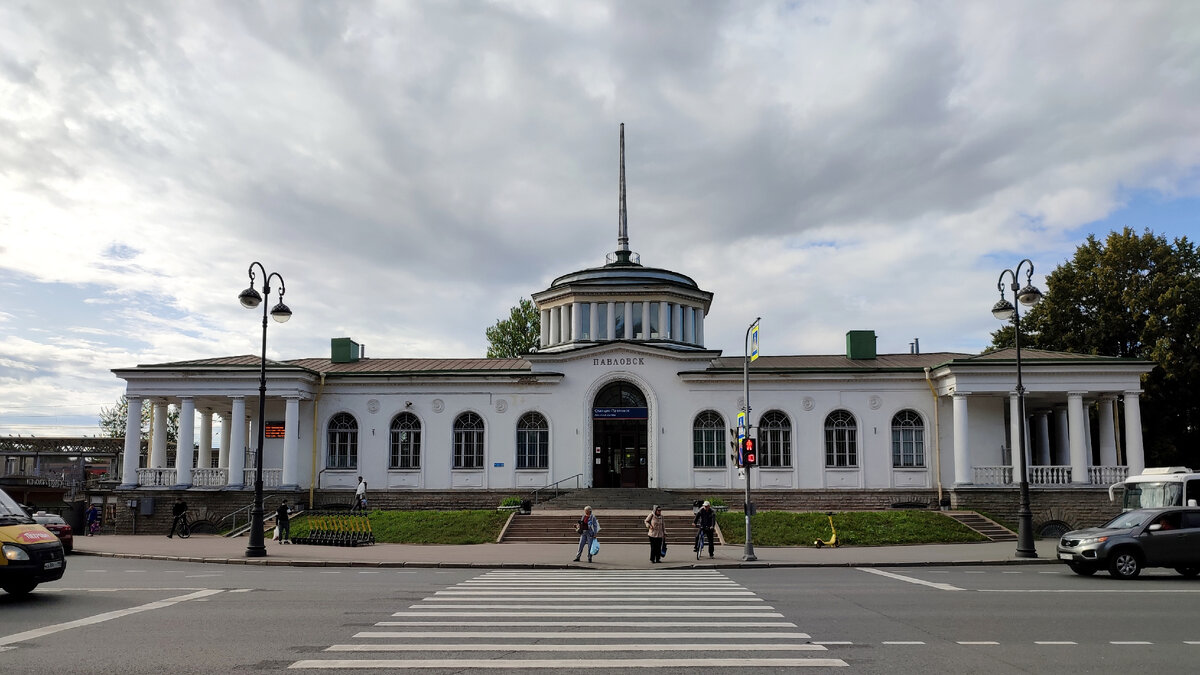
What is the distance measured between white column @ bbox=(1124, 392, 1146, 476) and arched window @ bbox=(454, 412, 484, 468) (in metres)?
26.3

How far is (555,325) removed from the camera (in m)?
45.7

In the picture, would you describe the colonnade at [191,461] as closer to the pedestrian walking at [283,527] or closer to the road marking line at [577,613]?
the pedestrian walking at [283,527]

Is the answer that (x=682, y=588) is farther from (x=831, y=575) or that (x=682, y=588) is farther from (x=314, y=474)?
(x=314, y=474)

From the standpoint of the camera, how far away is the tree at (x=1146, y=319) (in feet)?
136

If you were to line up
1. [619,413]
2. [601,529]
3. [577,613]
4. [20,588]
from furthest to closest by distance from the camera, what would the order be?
[619,413] < [601,529] < [20,588] < [577,613]

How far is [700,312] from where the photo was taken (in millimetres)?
45812

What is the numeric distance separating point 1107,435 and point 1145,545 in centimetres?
1965

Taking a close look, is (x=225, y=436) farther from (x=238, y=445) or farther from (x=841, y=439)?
(x=841, y=439)

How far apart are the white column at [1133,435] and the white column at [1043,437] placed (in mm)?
4524

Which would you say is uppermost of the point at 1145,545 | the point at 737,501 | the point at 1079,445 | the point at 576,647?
the point at 1079,445

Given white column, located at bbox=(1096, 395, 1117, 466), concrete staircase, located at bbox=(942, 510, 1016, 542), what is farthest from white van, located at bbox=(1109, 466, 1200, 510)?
white column, located at bbox=(1096, 395, 1117, 466)

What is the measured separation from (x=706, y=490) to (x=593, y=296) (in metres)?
11.6

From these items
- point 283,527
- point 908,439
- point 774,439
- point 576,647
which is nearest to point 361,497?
point 283,527

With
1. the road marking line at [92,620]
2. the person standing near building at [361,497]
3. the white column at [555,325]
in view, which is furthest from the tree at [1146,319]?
the road marking line at [92,620]
